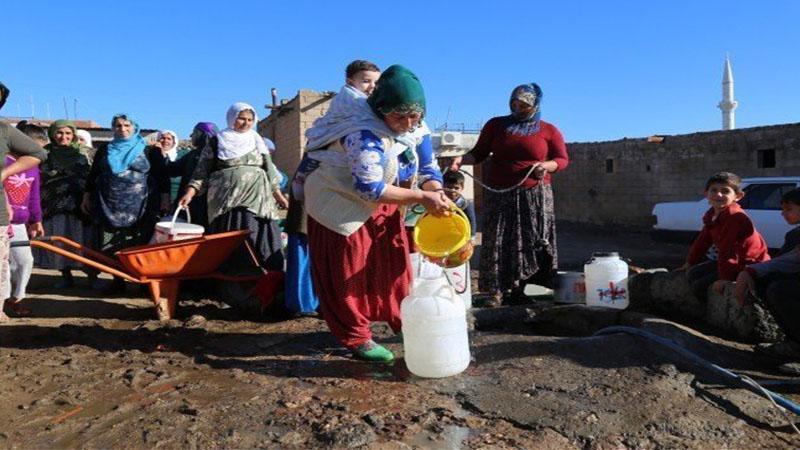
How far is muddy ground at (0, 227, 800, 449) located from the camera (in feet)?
7.61

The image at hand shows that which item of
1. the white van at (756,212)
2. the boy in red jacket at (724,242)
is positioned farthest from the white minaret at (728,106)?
the boy in red jacket at (724,242)

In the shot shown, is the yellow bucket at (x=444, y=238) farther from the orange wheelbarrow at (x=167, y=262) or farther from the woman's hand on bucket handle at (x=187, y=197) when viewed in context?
the woman's hand on bucket handle at (x=187, y=197)

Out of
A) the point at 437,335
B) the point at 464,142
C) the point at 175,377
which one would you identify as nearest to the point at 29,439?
the point at 175,377

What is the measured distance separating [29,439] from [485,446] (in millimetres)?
1734

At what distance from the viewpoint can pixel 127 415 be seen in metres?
2.58

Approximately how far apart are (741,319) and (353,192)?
2411 mm

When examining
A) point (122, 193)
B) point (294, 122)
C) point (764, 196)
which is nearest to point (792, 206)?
point (122, 193)

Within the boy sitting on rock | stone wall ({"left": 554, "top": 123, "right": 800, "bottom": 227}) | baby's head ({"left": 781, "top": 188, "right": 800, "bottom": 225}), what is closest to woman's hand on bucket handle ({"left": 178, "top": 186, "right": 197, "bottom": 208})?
the boy sitting on rock

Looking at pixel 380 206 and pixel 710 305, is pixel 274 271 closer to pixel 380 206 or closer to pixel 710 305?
pixel 380 206

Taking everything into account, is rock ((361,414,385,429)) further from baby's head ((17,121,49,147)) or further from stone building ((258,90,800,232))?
stone building ((258,90,800,232))

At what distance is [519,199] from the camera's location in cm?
469

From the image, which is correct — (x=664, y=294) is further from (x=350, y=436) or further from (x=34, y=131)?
(x=34, y=131)

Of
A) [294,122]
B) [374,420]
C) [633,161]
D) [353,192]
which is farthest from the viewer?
[633,161]

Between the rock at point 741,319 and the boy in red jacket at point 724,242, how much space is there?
8cm
